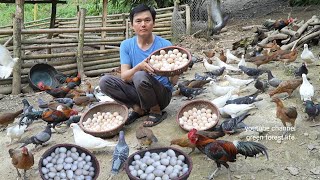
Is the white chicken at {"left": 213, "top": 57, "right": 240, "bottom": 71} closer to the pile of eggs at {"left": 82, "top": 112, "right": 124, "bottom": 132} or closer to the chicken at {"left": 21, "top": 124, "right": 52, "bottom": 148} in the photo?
the pile of eggs at {"left": 82, "top": 112, "right": 124, "bottom": 132}

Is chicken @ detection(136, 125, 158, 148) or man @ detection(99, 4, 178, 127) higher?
man @ detection(99, 4, 178, 127)

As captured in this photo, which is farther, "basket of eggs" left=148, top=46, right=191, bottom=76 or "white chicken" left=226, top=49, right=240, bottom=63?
"white chicken" left=226, top=49, right=240, bottom=63

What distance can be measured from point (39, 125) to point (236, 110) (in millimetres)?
3179

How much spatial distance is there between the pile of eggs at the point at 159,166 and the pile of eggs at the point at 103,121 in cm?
141

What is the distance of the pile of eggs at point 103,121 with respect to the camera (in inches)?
188

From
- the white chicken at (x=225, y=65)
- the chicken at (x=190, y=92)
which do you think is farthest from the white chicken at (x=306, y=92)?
the white chicken at (x=225, y=65)

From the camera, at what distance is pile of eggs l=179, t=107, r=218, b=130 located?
4527 millimetres

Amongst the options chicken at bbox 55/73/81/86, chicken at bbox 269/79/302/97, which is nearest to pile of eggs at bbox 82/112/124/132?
chicken at bbox 269/79/302/97

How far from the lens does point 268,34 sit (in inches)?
373

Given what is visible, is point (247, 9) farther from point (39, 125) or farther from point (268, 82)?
point (39, 125)

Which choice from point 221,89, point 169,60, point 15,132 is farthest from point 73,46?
point 169,60

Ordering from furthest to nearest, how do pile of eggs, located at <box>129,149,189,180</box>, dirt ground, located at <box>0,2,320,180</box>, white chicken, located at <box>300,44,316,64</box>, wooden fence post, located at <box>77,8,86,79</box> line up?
1. wooden fence post, located at <box>77,8,86,79</box>
2. white chicken, located at <box>300,44,316,64</box>
3. dirt ground, located at <box>0,2,320,180</box>
4. pile of eggs, located at <box>129,149,189,180</box>

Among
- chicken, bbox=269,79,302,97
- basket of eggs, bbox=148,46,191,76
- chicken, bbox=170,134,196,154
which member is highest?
basket of eggs, bbox=148,46,191,76

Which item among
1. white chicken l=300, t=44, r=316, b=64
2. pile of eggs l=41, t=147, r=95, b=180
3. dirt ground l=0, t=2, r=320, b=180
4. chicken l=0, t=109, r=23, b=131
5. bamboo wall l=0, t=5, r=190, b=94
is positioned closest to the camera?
pile of eggs l=41, t=147, r=95, b=180
